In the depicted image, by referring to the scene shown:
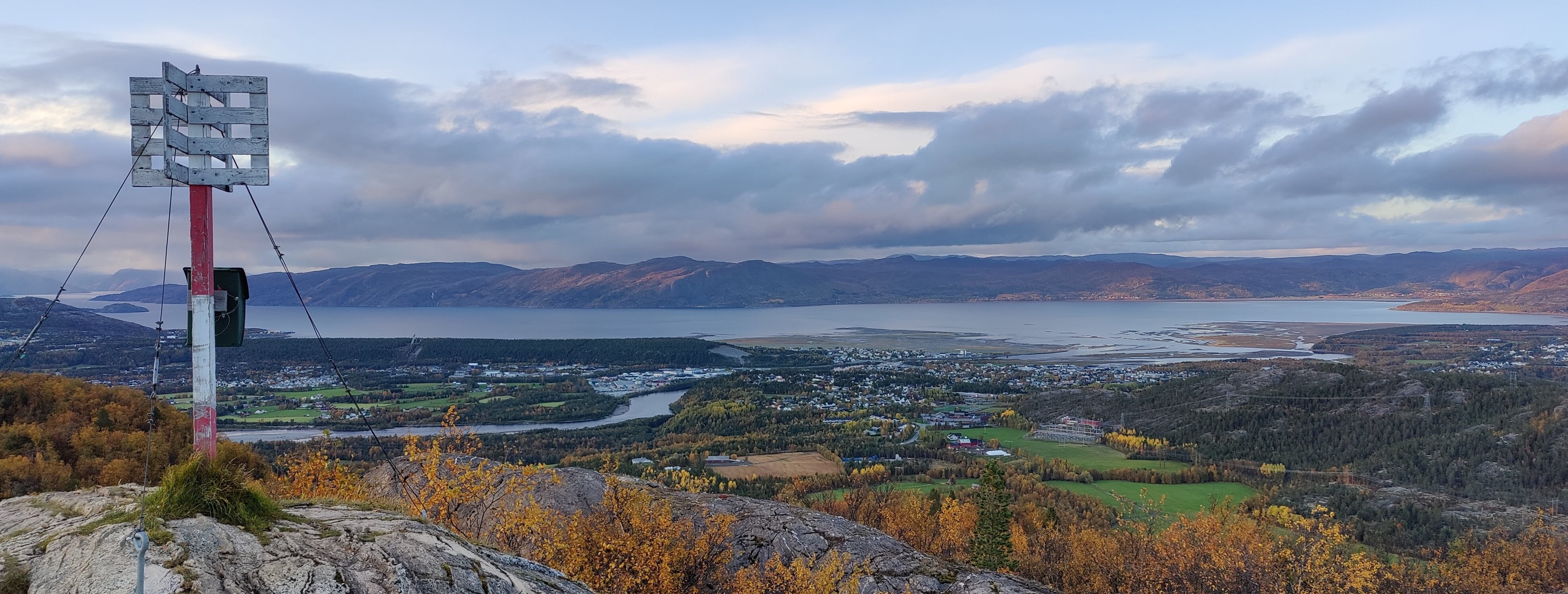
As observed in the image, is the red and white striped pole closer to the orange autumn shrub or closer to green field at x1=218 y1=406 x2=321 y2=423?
the orange autumn shrub

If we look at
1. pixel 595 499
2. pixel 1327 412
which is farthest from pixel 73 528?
pixel 1327 412

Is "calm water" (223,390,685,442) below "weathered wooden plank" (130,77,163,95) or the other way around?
below

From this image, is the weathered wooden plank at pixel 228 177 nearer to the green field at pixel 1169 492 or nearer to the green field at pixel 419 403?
the green field at pixel 1169 492

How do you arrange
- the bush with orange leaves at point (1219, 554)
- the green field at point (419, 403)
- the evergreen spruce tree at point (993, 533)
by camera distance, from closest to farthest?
the bush with orange leaves at point (1219, 554)
the evergreen spruce tree at point (993, 533)
the green field at point (419, 403)

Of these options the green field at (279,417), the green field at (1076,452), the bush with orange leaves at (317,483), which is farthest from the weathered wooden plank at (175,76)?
the green field at (279,417)

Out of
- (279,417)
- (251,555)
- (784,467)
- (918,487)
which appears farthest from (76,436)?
(279,417)

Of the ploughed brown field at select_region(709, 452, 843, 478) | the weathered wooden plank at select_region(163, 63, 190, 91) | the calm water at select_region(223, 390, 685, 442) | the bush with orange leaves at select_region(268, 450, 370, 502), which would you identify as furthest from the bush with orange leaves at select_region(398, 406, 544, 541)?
the calm water at select_region(223, 390, 685, 442)
